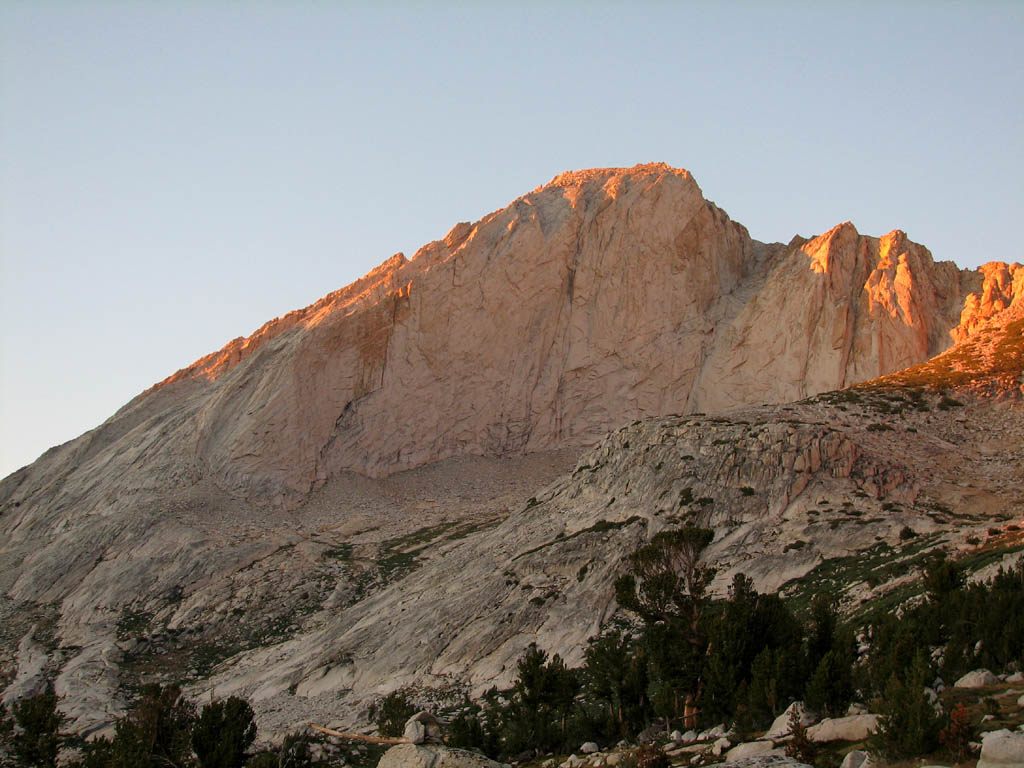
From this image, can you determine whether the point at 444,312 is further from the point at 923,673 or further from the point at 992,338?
the point at 923,673

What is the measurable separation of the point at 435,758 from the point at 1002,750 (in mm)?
8153

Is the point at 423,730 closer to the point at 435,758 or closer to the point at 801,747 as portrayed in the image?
the point at 435,758

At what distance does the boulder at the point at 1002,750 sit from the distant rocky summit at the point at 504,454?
1904 cm

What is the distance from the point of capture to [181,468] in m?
64.8

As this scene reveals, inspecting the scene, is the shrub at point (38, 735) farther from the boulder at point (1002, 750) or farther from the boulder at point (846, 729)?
the boulder at point (1002, 750)

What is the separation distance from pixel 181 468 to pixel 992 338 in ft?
163

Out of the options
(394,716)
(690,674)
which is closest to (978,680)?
(690,674)

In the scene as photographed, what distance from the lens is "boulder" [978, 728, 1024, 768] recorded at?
13.5 meters

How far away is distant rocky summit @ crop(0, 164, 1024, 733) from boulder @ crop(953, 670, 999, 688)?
1213 centimetres

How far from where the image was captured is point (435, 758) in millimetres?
15336

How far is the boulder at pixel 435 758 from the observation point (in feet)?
49.9

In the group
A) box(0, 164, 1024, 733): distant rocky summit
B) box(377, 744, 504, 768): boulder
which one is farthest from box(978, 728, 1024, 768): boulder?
box(0, 164, 1024, 733): distant rocky summit

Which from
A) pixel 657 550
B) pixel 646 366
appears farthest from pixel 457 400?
pixel 657 550

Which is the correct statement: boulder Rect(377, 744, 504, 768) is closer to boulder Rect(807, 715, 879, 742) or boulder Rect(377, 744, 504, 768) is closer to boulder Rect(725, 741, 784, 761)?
boulder Rect(725, 741, 784, 761)
